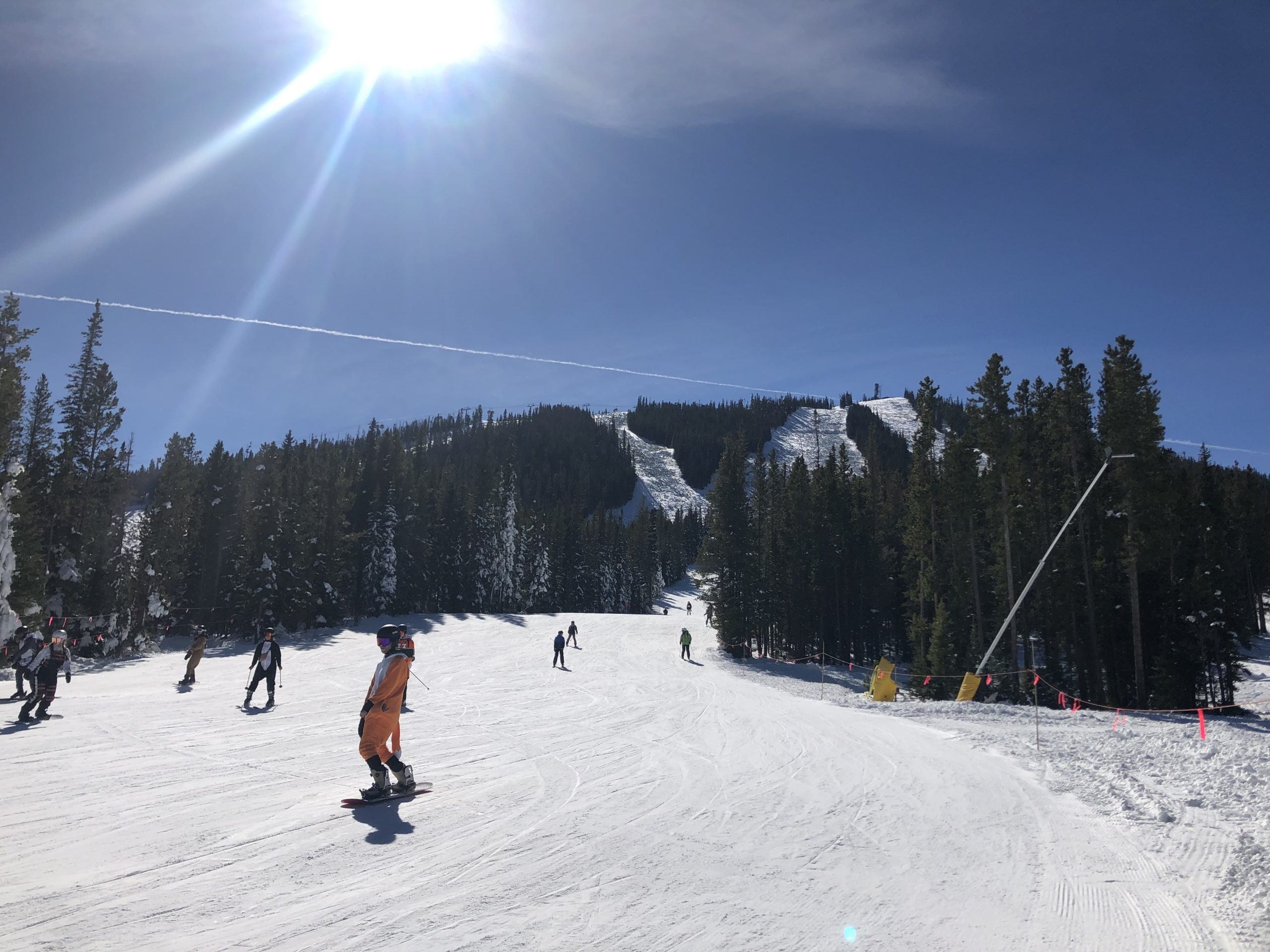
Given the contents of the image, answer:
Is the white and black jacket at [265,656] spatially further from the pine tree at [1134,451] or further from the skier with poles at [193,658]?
the pine tree at [1134,451]

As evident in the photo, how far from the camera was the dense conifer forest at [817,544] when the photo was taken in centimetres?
2980

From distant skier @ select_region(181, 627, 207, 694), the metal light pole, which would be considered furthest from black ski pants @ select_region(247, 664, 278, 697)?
the metal light pole

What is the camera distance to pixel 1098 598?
34.0 metres

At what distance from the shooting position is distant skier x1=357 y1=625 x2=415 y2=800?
8133 mm

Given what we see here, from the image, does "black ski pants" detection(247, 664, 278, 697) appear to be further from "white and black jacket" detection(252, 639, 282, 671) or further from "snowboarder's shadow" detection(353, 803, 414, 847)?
"snowboarder's shadow" detection(353, 803, 414, 847)

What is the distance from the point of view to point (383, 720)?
8.25 m

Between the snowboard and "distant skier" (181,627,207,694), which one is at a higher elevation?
the snowboard

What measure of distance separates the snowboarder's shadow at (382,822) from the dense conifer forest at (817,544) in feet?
66.0

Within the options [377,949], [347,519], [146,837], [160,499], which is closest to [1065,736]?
[377,949]

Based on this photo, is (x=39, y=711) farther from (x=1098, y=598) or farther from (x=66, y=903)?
(x=1098, y=598)

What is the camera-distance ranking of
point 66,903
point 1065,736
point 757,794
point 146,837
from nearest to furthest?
point 66,903
point 146,837
point 757,794
point 1065,736

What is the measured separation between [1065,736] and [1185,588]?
72.2 feet

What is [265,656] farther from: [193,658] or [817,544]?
[817,544]

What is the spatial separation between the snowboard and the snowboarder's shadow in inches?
1.3
